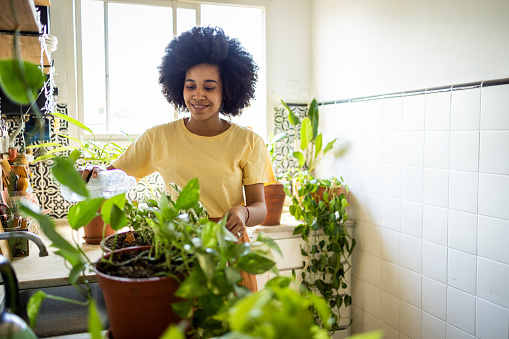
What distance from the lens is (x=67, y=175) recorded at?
59cm

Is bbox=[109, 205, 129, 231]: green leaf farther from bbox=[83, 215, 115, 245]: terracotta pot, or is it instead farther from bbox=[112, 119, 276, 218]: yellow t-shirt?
bbox=[83, 215, 115, 245]: terracotta pot

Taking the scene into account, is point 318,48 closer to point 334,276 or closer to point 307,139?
point 307,139

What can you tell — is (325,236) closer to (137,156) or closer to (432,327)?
(432,327)

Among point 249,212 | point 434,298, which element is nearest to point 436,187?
point 434,298

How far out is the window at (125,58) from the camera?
2.46 m

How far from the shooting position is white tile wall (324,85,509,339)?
5.18 feet

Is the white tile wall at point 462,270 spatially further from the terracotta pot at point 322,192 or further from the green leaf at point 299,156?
the green leaf at point 299,156

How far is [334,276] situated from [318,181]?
51 cm

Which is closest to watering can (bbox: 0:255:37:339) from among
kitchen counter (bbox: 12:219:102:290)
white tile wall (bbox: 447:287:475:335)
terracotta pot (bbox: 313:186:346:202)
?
kitchen counter (bbox: 12:219:102:290)

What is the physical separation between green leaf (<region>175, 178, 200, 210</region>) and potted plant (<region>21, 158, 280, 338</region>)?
2 cm

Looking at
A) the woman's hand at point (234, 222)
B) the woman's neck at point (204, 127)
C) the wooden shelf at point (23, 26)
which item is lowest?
the woman's hand at point (234, 222)

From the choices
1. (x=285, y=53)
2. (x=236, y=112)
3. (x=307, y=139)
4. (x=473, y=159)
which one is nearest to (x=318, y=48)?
(x=285, y=53)

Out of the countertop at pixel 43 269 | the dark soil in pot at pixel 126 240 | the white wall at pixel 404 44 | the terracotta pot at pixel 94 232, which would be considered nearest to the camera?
the dark soil in pot at pixel 126 240

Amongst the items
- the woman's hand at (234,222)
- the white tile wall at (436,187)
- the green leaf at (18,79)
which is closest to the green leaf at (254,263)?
the green leaf at (18,79)
